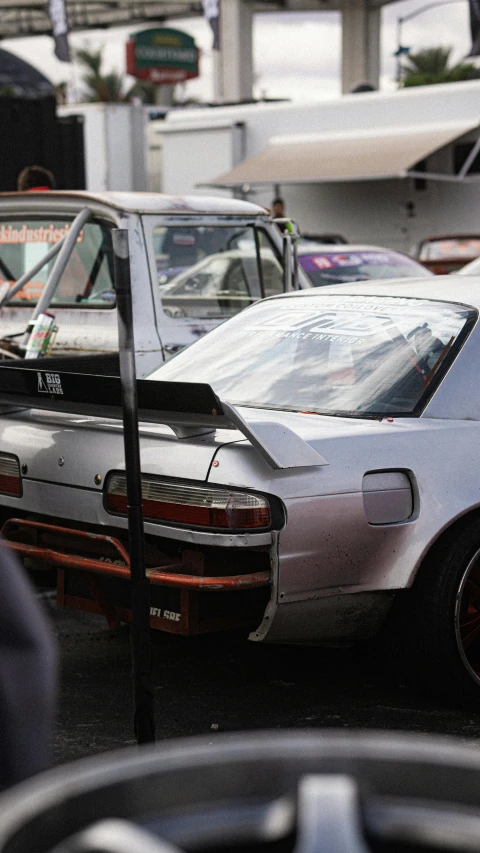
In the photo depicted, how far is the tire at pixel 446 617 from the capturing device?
13.6 feet

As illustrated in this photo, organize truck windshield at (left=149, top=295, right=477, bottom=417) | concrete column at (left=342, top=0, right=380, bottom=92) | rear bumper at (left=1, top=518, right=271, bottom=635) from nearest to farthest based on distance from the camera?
rear bumper at (left=1, top=518, right=271, bottom=635) → truck windshield at (left=149, top=295, right=477, bottom=417) → concrete column at (left=342, top=0, right=380, bottom=92)

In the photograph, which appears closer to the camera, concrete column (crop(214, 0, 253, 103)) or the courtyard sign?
concrete column (crop(214, 0, 253, 103))

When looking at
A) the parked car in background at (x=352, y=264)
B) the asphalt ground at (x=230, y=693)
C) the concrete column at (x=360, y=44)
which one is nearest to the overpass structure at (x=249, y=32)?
the concrete column at (x=360, y=44)

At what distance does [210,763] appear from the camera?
115cm

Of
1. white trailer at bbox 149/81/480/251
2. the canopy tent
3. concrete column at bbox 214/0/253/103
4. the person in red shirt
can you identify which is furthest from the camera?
concrete column at bbox 214/0/253/103

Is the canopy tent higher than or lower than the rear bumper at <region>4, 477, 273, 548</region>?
higher

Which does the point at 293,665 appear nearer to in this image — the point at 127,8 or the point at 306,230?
the point at 306,230

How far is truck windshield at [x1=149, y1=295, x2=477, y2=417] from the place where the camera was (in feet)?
14.8

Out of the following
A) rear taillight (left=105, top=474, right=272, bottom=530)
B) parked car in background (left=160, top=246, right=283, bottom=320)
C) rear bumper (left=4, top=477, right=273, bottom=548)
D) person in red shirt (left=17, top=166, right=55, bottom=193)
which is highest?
person in red shirt (left=17, top=166, right=55, bottom=193)

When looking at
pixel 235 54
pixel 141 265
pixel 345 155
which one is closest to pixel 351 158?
pixel 345 155

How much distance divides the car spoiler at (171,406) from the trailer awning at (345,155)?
58.5ft

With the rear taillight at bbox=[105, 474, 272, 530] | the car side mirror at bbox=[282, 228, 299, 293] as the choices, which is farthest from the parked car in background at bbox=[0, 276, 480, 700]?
the car side mirror at bbox=[282, 228, 299, 293]

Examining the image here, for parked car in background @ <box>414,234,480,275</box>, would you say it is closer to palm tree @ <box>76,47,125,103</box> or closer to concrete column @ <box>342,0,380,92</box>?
concrete column @ <box>342,0,380,92</box>

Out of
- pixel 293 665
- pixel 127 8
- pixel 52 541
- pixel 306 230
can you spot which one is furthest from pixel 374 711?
pixel 127 8
